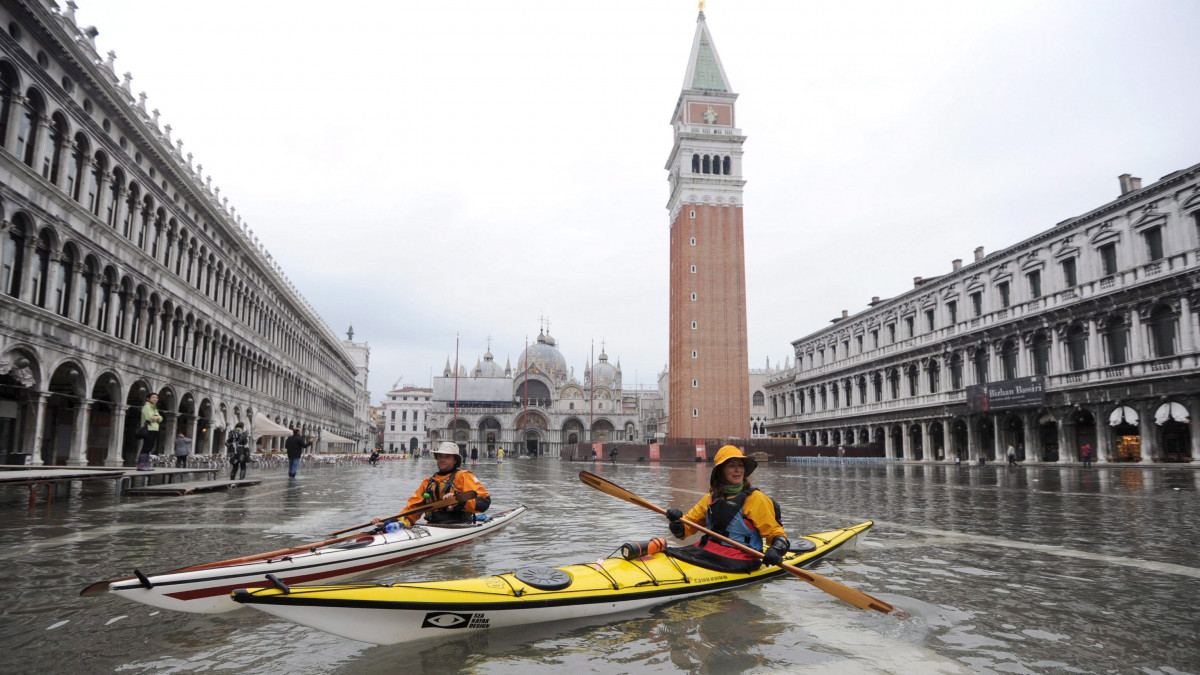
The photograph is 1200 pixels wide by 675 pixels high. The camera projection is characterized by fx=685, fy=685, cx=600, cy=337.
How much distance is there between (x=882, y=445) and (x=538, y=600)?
51.2 m

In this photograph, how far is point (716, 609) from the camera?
570 centimetres

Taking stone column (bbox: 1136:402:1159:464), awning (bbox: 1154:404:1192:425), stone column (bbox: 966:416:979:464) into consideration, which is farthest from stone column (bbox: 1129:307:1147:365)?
stone column (bbox: 966:416:979:464)

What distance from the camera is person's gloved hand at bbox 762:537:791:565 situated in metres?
5.72

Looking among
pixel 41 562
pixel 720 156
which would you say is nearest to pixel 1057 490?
pixel 41 562

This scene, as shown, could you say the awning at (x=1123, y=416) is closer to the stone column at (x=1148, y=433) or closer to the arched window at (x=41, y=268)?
the stone column at (x=1148, y=433)

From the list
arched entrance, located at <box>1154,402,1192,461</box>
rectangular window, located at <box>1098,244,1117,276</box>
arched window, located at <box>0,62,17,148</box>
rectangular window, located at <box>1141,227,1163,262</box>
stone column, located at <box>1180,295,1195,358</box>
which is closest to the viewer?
arched window, located at <box>0,62,17,148</box>

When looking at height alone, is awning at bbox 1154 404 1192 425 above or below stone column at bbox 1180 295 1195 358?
below

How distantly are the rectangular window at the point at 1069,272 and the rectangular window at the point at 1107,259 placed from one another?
5.77ft

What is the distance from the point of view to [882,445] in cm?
5088

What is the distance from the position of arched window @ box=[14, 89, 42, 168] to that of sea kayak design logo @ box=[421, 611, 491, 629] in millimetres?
19858

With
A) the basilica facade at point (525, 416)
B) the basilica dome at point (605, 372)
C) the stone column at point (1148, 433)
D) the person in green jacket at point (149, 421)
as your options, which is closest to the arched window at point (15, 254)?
the person in green jacket at point (149, 421)

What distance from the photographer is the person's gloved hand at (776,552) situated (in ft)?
18.8

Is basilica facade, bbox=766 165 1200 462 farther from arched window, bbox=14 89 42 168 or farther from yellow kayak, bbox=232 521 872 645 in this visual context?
arched window, bbox=14 89 42 168

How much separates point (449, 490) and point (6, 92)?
57.3 feet
